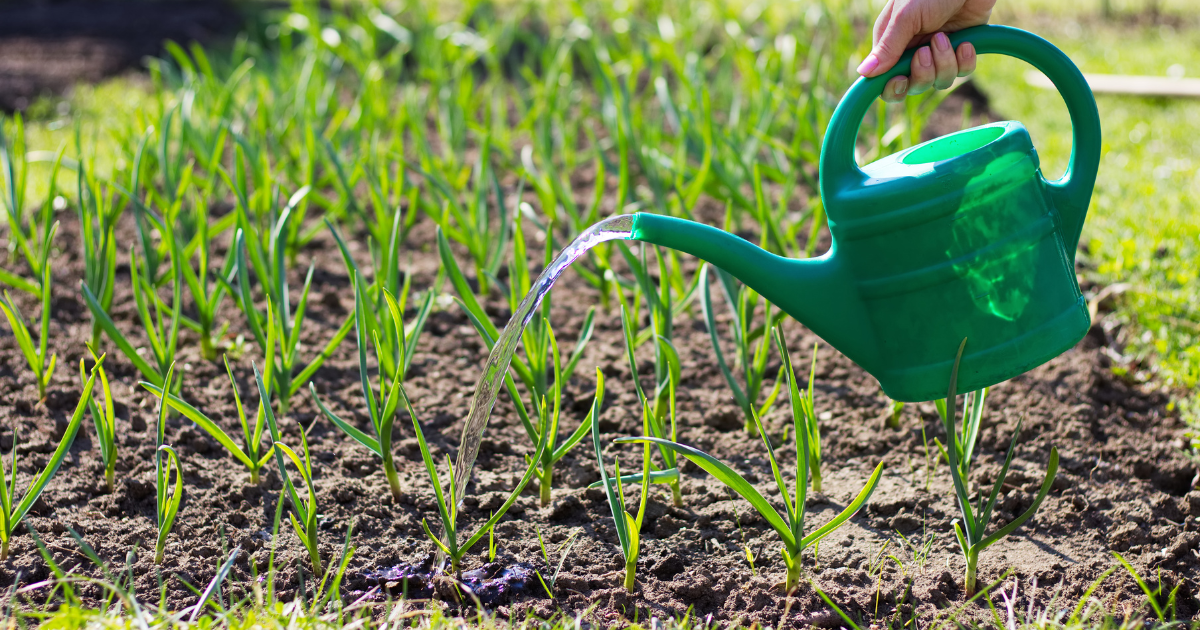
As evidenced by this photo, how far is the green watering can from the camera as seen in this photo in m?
1.36

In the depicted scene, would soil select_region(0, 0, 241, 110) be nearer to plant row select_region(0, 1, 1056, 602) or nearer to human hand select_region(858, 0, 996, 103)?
plant row select_region(0, 1, 1056, 602)

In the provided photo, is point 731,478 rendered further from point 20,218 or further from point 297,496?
point 20,218

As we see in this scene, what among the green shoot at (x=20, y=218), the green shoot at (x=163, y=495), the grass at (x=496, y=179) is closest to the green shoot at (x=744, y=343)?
the grass at (x=496, y=179)

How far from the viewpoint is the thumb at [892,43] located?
4.51 ft

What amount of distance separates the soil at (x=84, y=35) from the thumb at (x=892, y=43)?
4089 mm

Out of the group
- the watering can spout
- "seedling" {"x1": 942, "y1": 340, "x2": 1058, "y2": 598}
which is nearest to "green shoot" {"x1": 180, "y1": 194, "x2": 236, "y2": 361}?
the watering can spout

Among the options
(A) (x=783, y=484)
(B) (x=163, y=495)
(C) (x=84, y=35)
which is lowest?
(B) (x=163, y=495)

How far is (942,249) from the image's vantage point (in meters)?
1.37

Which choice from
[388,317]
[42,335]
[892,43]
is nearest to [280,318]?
[388,317]

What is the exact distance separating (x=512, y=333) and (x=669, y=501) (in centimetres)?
55

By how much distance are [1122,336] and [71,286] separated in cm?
272

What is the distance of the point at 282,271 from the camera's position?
2.10 meters

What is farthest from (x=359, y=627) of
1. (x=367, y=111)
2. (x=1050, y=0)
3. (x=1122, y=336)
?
(x=1050, y=0)

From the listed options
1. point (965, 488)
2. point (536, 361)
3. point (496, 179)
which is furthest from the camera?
point (496, 179)
